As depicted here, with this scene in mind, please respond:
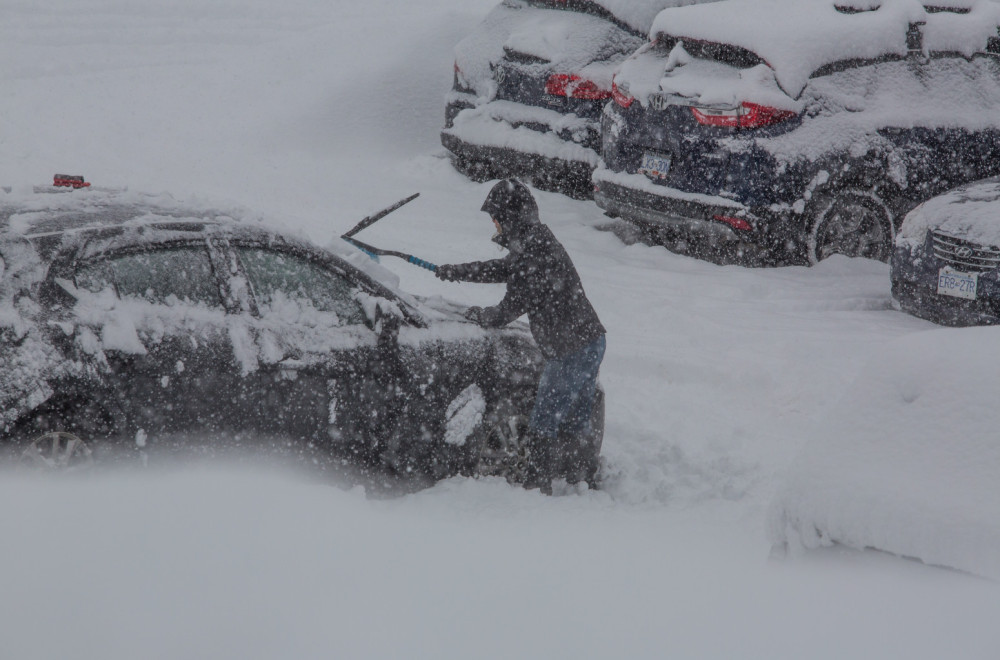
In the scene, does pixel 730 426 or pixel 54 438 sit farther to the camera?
pixel 730 426

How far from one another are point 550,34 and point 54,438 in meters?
7.51

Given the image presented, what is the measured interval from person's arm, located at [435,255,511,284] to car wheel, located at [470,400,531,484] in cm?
65

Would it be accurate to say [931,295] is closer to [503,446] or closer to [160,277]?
[503,446]

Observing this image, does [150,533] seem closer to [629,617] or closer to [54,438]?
[54,438]

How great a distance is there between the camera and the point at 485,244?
8.77 meters

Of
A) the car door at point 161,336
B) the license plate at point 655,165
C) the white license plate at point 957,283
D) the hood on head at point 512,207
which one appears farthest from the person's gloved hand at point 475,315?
the white license plate at point 957,283

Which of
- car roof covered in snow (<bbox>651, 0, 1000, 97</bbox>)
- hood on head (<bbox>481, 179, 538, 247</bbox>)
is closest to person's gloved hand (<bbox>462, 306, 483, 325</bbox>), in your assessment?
hood on head (<bbox>481, 179, 538, 247</bbox>)

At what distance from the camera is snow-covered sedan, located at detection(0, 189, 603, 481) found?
3.79 m

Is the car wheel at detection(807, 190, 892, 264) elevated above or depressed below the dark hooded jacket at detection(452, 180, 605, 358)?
below

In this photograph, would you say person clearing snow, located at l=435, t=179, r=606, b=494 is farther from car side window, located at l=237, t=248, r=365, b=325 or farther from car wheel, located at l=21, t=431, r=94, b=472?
car wheel, located at l=21, t=431, r=94, b=472

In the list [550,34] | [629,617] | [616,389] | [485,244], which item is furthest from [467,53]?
[629,617]

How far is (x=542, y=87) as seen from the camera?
981 centimetres

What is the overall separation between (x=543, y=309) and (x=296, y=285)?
4.27ft

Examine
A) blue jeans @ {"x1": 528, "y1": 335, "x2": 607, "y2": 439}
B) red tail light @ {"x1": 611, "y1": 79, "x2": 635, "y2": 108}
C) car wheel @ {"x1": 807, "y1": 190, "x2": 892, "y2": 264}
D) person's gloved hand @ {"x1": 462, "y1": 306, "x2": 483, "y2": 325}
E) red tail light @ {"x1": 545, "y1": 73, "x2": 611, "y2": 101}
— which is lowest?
car wheel @ {"x1": 807, "y1": 190, "x2": 892, "y2": 264}
